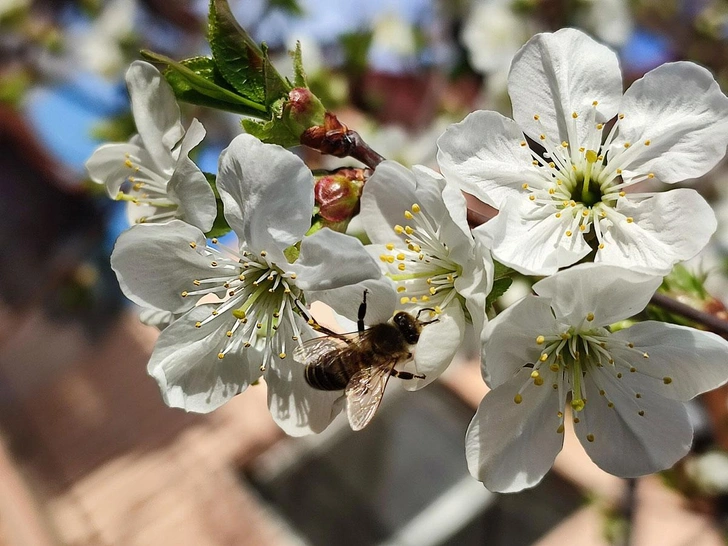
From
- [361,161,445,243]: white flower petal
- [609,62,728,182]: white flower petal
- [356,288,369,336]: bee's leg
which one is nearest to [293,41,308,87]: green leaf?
[361,161,445,243]: white flower petal

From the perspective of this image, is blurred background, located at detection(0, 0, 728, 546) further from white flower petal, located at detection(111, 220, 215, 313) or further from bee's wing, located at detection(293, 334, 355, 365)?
white flower petal, located at detection(111, 220, 215, 313)

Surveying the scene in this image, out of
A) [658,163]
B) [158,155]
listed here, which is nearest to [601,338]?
[658,163]

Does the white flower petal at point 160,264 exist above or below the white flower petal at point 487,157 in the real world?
below

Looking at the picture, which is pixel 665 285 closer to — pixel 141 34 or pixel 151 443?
pixel 151 443

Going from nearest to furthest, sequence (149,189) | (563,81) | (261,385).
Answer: (563,81)
(149,189)
(261,385)

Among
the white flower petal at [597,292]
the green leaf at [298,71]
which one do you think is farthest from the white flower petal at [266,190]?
the white flower petal at [597,292]

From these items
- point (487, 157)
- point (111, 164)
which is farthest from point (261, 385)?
point (487, 157)

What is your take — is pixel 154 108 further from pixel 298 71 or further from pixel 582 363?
pixel 582 363

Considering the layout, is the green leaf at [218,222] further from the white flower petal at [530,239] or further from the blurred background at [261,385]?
the blurred background at [261,385]
